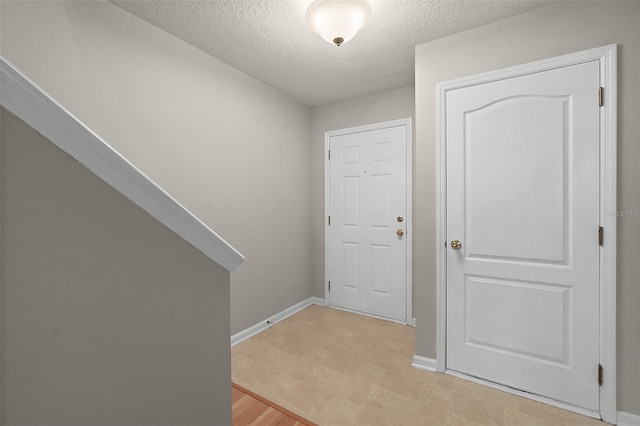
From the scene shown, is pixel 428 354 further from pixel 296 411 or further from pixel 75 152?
pixel 75 152

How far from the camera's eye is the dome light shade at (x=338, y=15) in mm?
1643

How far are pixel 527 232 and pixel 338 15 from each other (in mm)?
1781

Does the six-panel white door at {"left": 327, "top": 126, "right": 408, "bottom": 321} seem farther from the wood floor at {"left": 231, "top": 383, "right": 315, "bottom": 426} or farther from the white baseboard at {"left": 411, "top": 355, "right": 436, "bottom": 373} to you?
the wood floor at {"left": 231, "top": 383, "right": 315, "bottom": 426}

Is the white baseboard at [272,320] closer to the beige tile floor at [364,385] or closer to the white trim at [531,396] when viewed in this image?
the beige tile floor at [364,385]

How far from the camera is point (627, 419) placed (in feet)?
5.29

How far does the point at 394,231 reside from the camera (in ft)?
10.2

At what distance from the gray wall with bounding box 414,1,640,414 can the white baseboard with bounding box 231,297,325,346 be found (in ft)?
4.82

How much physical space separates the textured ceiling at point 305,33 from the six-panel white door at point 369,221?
696 mm

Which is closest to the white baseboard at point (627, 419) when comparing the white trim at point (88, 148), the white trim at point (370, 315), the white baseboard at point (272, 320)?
the white trim at point (370, 315)

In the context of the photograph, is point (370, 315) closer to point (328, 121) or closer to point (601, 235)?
point (601, 235)

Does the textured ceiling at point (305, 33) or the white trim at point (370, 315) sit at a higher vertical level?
the textured ceiling at point (305, 33)

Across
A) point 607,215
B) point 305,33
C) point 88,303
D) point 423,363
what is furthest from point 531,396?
point 305,33

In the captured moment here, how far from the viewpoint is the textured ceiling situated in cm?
180

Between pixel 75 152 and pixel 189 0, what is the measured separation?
1651mm
